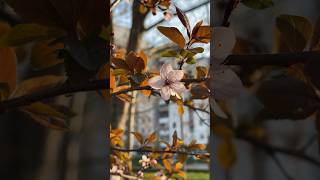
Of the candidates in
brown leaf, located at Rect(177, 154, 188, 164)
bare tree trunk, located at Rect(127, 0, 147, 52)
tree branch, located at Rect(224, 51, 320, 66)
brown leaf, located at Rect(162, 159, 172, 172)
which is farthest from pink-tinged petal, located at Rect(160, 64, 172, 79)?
bare tree trunk, located at Rect(127, 0, 147, 52)

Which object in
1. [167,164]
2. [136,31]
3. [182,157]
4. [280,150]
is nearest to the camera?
[280,150]

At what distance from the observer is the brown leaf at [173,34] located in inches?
18.7

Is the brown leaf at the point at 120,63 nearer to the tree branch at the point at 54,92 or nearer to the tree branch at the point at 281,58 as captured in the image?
the tree branch at the point at 54,92

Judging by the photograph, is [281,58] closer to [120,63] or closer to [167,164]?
[120,63]

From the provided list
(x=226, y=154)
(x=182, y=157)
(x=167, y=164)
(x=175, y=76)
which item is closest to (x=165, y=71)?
(x=175, y=76)

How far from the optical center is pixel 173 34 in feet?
1.58

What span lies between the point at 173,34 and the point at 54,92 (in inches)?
7.0

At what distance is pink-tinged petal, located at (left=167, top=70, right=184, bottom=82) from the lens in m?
0.46

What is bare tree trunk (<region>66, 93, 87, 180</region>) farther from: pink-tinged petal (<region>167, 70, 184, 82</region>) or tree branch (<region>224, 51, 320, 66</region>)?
tree branch (<region>224, 51, 320, 66</region>)

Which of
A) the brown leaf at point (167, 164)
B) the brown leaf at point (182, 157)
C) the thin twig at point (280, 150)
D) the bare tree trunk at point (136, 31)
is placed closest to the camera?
the thin twig at point (280, 150)

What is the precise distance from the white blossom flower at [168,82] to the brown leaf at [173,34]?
0.16 feet

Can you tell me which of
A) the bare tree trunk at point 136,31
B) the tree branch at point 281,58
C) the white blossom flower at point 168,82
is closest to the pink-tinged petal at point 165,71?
the white blossom flower at point 168,82

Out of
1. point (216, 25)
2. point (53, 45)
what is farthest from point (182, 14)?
point (53, 45)

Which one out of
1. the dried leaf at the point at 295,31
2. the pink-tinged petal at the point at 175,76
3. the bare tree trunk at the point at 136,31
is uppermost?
the bare tree trunk at the point at 136,31
